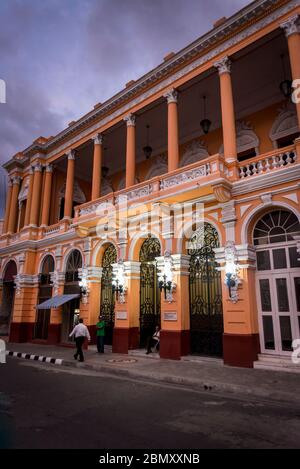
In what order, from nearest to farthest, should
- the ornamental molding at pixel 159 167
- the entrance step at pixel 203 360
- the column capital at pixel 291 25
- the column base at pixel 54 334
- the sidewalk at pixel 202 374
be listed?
the sidewalk at pixel 202 374, the entrance step at pixel 203 360, the column capital at pixel 291 25, the column base at pixel 54 334, the ornamental molding at pixel 159 167

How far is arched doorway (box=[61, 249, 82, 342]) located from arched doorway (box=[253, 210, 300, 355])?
908 cm

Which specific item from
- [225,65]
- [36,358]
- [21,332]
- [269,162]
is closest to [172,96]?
[225,65]

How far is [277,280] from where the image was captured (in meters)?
9.69

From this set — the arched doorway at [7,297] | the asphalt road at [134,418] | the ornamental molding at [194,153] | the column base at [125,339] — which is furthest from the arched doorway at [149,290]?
the arched doorway at [7,297]

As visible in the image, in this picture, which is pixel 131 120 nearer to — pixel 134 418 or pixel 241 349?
pixel 241 349

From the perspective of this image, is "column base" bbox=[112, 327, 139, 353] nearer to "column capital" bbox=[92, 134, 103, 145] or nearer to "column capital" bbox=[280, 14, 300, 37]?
"column capital" bbox=[92, 134, 103, 145]

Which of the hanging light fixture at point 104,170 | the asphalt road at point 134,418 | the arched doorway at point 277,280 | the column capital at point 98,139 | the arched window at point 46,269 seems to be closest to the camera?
the asphalt road at point 134,418

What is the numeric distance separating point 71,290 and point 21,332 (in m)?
4.04

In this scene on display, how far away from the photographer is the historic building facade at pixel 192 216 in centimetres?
966

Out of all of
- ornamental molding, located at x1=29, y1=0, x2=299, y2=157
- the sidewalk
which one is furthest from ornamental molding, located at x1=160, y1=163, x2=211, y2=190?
the sidewalk

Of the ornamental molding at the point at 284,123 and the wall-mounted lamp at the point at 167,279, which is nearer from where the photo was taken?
the wall-mounted lamp at the point at 167,279

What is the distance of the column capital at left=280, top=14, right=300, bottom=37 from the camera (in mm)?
10000

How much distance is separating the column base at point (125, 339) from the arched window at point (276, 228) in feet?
19.1

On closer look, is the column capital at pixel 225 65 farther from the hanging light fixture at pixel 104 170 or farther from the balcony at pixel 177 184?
the hanging light fixture at pixel 104 170
